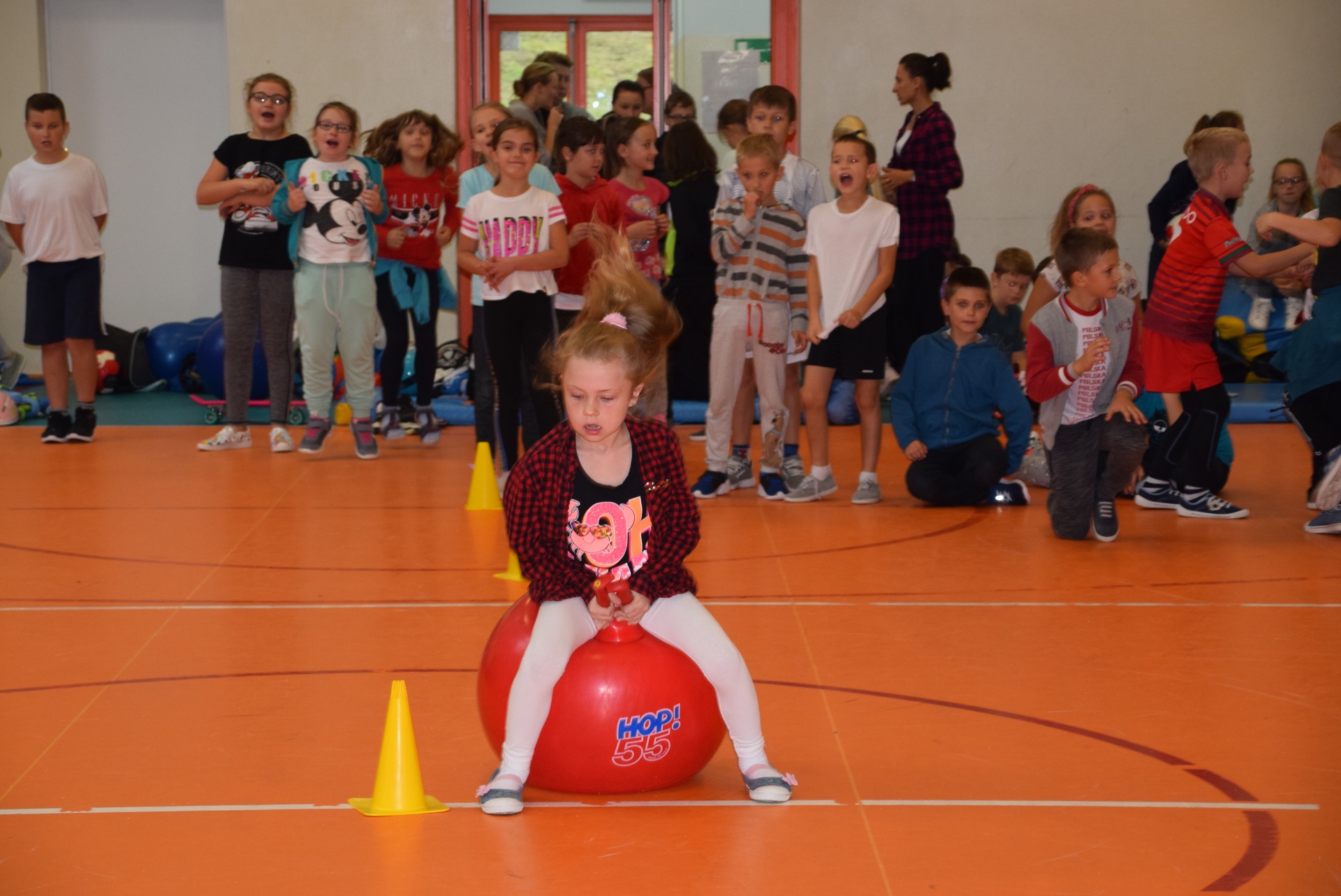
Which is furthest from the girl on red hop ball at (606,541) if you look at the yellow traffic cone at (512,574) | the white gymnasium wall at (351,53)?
the white gymnasium wall at (351,53)

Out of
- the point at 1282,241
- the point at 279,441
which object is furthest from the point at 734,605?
the point at 1282,241

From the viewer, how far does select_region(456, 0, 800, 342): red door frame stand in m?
11.2

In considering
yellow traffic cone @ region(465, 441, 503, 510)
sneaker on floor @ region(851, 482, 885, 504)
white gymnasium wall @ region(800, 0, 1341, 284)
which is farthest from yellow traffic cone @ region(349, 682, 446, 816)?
white gymnasium wall @ region(800, 0, 1341, 284)

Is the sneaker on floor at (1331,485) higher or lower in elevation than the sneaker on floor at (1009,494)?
higher

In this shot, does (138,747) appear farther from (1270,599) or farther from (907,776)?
Answer: (1270,599)

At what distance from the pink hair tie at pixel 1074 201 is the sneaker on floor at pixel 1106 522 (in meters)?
1.85

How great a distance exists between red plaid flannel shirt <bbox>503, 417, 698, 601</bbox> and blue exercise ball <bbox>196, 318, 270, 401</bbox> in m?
7.58

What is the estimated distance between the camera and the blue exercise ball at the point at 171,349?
36.5 ft

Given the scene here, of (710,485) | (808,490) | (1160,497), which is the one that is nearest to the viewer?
(1160,497)

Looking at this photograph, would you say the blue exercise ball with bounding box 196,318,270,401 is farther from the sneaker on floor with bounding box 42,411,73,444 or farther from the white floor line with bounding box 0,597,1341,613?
the white floor line with bounding box 0,597,1341,613

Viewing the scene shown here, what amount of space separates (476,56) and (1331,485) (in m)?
7.77

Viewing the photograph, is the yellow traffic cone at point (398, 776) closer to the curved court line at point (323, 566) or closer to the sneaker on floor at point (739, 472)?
the curved court line at point (323, 566)

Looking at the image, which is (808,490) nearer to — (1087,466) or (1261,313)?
(1087,466)

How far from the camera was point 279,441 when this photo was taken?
316 inches
